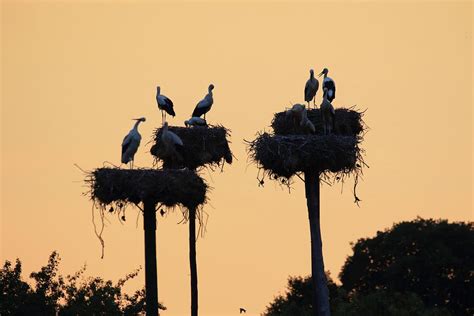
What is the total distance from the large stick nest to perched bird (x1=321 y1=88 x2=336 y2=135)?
504 centimetres

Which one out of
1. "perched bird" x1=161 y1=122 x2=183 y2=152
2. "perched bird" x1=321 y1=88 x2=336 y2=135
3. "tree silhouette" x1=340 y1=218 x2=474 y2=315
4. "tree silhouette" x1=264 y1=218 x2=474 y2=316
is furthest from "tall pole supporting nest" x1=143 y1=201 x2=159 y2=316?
"tree silhouette" x1=340 y1=218 x2=474 y2=315

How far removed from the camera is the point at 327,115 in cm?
4066

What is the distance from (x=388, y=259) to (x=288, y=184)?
39937 mm

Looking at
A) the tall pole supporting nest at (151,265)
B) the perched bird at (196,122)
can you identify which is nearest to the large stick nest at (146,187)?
the tall pole supporting nest at (151,265)

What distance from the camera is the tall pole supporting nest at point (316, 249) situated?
38.5 metres

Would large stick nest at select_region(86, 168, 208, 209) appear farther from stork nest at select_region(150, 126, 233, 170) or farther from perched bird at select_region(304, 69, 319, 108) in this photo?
perched bird at select_region(304, 69, 319, 108)

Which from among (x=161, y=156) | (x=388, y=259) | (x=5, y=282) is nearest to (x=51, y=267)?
(x=5, y=282)

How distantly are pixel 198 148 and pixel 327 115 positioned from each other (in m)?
3.23

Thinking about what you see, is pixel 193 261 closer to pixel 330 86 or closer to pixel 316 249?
pixel 316 249

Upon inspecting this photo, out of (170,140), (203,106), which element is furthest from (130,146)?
(203,106)

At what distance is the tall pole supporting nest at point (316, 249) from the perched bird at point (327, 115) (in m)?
1.68

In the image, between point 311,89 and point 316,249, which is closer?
point 316,249

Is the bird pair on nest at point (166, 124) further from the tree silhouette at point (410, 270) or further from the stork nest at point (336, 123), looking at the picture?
the tree silhouette at point (410, 270)

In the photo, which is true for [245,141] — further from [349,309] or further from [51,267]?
[349,309]
